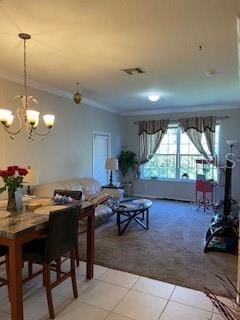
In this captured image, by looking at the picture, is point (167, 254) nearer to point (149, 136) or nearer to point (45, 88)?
point (45, 88)

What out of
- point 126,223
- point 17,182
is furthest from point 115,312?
point 126,223

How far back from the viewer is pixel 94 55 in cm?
332

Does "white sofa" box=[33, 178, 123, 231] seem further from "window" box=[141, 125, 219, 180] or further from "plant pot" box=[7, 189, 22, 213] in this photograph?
"window" box=[141, 125, 219, 180]

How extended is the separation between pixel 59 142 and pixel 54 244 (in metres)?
3.34

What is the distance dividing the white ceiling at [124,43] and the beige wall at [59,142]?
1.30 ft

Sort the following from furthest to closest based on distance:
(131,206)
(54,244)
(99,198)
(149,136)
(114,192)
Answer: (149,136)
(114,192)
(99,198)
(131,206)
(54,244)

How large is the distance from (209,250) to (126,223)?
5.21ft

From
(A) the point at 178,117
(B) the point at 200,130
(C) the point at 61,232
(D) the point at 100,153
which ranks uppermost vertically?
(A) the point at 178,117

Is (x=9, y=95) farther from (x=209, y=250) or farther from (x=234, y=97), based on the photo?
(x=234, y=97)

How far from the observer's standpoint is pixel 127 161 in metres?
7.59

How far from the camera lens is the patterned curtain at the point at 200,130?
6668 mm

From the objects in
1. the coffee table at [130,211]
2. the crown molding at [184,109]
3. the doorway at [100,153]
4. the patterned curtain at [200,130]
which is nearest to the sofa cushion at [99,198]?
the coffee table at [130,211]

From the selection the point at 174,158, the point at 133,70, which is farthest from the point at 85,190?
the point at 174,158

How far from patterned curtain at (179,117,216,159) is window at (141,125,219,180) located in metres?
0.20
